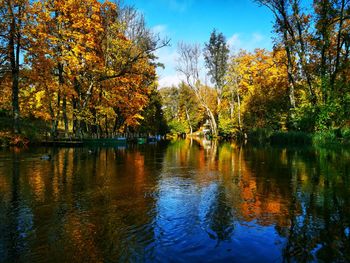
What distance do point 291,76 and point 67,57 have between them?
22.9m

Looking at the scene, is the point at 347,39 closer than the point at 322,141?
No

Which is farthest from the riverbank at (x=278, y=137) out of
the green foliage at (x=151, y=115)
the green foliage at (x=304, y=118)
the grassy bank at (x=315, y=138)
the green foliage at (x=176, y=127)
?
the green foliage at (x=176, y=127)

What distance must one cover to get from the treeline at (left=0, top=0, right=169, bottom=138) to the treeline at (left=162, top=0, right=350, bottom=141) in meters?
14.4

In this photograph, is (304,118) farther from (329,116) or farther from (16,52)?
(16,52)

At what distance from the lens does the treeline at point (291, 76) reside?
29906 millimetres

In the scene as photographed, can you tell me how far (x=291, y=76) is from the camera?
35.3 metres

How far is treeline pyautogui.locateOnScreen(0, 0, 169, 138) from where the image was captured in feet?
89.9

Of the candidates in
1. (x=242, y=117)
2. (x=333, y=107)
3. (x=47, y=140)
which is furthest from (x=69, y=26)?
(x=242, y=117)

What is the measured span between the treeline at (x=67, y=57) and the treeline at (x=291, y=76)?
14.4m

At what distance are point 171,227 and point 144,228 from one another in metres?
0.47

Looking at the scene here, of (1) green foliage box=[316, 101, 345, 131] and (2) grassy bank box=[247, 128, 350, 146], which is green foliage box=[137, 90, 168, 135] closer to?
(2) grassy bank box=[247, 128, 350, 146]

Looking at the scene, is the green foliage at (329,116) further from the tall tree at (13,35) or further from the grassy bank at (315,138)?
the tall tree at (13,35)

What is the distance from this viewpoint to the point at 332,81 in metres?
30.9

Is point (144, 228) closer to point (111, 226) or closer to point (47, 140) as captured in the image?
point (111, 226)
